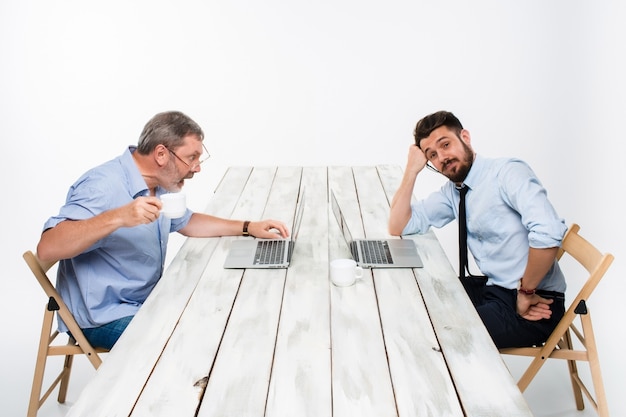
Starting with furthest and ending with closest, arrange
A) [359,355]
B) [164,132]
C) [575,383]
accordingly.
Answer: [575,383]
[164,132]
[359,355]

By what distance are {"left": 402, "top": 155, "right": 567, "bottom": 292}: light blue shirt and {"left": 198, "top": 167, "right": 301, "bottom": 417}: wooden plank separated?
0.77m

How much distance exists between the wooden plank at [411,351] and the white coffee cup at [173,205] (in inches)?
26.8

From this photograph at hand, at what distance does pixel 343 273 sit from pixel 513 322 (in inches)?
28.9

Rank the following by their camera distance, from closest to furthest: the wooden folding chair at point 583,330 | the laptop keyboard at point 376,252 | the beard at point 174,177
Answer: the wooden folding chair at point 583,330 < the laptop keyboard at point 376,252 < the beard at point 174,177

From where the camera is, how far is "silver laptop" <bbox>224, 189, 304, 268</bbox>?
2.40 metres

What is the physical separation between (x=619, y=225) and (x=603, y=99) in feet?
3.32

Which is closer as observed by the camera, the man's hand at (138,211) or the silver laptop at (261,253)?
the man's hand at (138,211)

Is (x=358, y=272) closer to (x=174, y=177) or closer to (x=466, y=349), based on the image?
(x=466, y=349)

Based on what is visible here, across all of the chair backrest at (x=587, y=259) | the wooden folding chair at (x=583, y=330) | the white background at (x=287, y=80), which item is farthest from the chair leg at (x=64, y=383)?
the white background at (x=287, y=80)

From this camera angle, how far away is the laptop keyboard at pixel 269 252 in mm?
2429

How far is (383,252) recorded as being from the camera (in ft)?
8.21

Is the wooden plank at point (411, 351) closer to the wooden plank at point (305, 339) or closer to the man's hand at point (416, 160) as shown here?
the wooden plank at point (305, 339)

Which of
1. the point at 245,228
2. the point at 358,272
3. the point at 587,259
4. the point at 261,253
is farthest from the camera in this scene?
the point at 245,228

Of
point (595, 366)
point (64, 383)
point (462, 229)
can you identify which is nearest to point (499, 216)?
point (462, 229)
